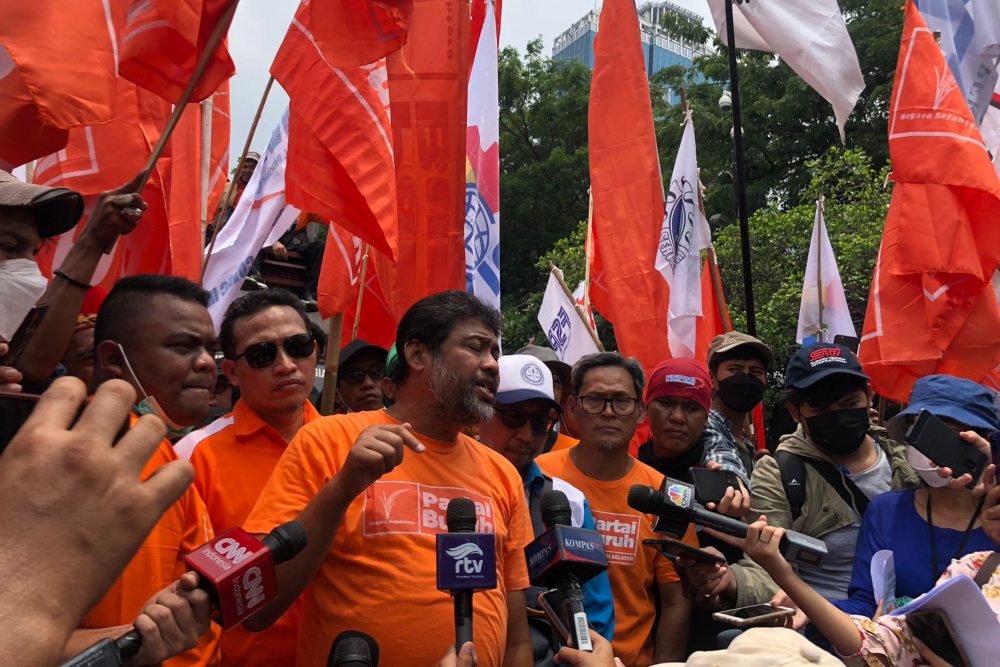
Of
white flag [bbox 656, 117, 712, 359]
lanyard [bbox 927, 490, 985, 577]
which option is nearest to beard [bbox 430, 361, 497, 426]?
lanyard [bbox 927, 490, 985, 577]

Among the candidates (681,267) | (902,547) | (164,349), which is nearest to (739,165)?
(681,267)

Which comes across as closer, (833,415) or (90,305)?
(833,415)

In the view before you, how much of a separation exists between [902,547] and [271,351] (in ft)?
7.30

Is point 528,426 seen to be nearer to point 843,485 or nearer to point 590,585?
point 590,585

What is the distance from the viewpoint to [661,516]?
2654 mm

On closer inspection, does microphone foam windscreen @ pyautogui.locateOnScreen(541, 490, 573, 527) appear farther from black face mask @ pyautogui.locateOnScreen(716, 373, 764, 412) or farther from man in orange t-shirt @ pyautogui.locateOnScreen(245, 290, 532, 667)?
black face mask @ pyautogui.locateOnScreen(716, 373, 764, 412)

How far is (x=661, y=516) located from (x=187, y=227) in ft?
A: 11.0

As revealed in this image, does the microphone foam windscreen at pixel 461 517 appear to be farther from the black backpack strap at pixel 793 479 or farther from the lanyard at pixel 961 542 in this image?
the black backpack strap at pixel 793 479

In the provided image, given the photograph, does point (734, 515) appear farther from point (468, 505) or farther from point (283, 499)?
point (283, 499)

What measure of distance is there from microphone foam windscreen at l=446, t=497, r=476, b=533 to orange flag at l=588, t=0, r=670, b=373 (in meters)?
4.10

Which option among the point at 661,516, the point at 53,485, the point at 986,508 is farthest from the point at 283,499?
the point at 986,508

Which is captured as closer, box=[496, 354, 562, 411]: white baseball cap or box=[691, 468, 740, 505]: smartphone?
box=[691, 468, 740, 505]: smartphone

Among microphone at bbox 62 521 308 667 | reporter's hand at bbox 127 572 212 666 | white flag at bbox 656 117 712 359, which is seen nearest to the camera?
reporter's hand at bbox 127 572 212 666

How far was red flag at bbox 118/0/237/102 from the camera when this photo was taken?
12.0ft
